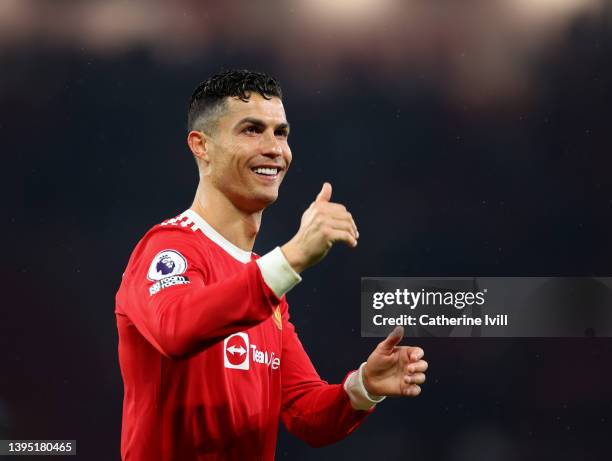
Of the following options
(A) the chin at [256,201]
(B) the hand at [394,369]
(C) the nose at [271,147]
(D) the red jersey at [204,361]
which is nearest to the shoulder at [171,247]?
(D) the red jersey at [204,361]

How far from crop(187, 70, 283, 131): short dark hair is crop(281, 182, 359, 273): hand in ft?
2.24

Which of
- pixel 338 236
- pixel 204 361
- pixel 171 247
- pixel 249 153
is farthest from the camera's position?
pixel 249 153

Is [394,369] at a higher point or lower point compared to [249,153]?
lower

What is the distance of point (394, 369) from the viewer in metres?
2.26

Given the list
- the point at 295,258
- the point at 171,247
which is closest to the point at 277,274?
the point at 295,258

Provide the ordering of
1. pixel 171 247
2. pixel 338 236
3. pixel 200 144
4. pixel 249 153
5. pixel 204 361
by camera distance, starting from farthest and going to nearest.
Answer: pixel 200 144 < pixel 249 153 < pixel 204 361 < pixel 171 247 < pixel 338 236

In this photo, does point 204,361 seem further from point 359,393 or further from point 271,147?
point 271,147

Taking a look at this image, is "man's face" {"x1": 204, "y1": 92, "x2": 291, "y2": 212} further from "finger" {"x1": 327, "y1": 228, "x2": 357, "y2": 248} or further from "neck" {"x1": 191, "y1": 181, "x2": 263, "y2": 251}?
"finger" {"x1": 327, "y1": 228, "x2": 357, "y2": 248}

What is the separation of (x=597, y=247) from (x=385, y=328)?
3.18 feet

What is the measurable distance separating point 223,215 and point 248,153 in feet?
0.60

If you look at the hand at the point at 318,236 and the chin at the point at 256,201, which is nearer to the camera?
the hand at the point at 318,236

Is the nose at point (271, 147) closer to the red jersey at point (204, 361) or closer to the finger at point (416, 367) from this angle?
the red jersey at point (204, 361)

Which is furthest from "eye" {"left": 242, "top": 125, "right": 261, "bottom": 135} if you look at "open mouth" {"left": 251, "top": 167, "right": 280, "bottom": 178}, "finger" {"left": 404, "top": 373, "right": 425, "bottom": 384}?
"finger" {"left": 404, "top": 373, "right": 425, "bottom": 384}

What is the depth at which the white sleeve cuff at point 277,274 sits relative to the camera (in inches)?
67.1
